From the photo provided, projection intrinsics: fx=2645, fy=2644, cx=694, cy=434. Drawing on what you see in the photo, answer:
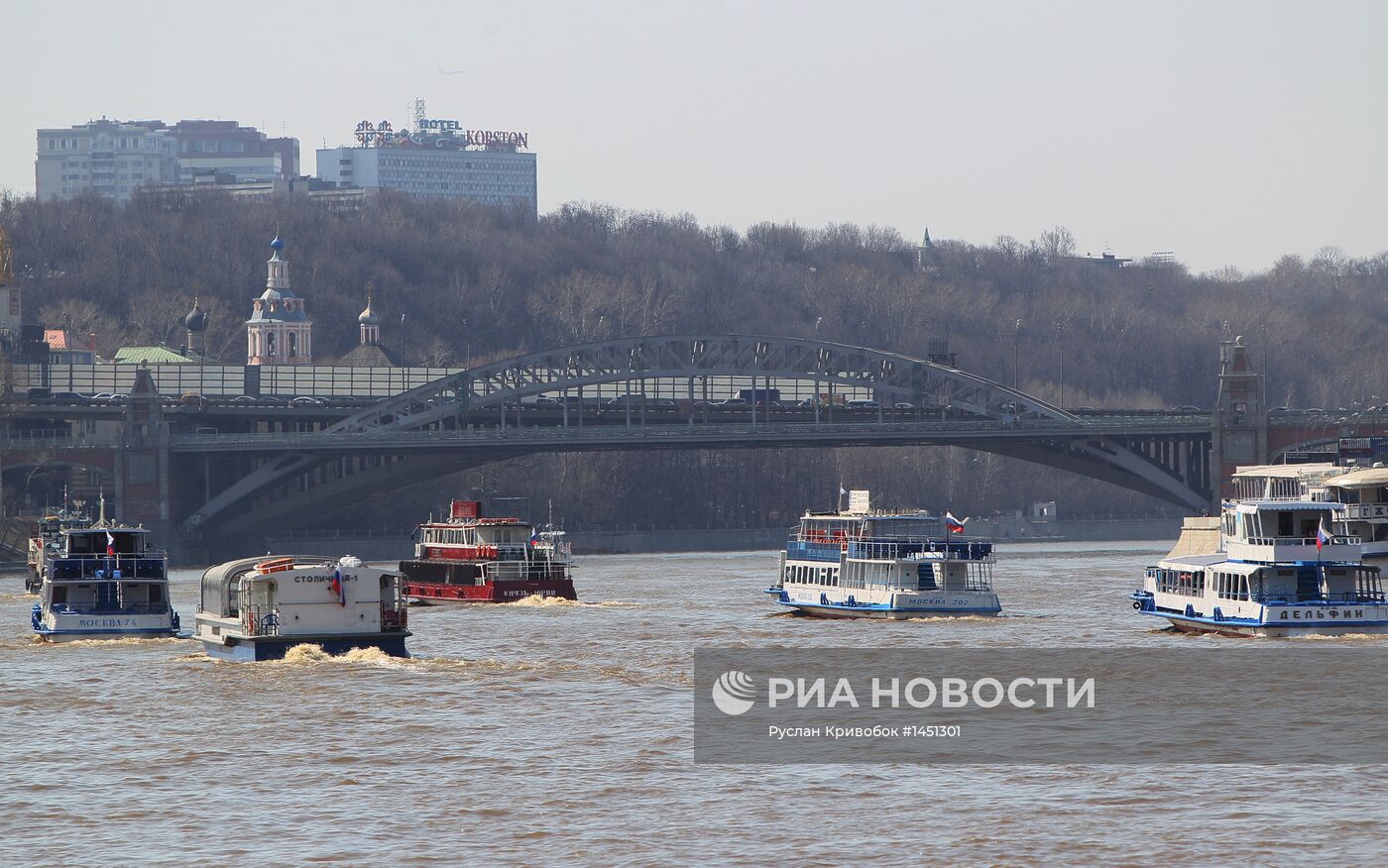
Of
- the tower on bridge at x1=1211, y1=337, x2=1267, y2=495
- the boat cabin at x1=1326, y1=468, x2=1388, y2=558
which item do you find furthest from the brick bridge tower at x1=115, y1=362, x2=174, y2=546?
the boat cabin at x1=1326, y1=468, x2=1388, y2=558

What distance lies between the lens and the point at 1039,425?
406 ft

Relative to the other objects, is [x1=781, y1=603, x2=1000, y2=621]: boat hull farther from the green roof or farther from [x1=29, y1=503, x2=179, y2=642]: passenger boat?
the green roof

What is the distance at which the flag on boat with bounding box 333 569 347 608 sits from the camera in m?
53.5

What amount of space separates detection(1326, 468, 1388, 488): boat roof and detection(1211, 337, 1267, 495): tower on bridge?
38834 millimetres

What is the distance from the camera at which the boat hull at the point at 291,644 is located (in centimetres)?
5356

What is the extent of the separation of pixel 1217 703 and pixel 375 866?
19809mm

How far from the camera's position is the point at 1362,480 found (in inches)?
3182

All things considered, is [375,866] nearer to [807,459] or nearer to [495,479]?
[495,479]

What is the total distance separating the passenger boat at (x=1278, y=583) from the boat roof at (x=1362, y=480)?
1571 centimetres

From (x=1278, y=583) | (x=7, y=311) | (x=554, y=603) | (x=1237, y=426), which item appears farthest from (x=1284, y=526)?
(x=7, y=311)

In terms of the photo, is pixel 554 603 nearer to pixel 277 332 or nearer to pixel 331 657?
Result: pixel 331 657

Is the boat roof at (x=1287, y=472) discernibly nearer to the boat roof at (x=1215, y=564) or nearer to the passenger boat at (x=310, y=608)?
the boat roof at (x=1215, y=564)

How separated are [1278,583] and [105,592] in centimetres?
2766

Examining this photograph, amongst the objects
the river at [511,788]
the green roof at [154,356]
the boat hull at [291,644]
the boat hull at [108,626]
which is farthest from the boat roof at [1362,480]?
the green roof at [154,356]
